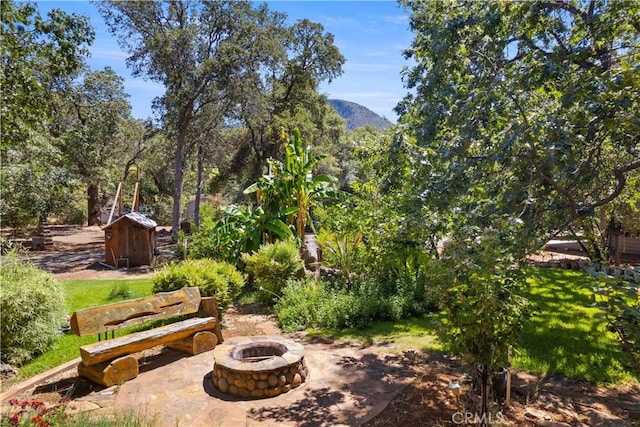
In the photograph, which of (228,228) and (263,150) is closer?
(228,228)

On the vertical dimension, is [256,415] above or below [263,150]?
below

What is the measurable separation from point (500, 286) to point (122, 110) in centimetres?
2237

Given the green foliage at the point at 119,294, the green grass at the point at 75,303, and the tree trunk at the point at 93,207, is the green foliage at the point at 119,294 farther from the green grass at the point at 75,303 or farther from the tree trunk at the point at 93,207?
the tree trunk at the point at 93,207

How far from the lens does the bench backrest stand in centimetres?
502

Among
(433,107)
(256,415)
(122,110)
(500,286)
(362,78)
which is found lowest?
(256,415)

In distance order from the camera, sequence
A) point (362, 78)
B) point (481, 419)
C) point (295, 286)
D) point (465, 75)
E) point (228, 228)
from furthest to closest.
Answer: point (228, 228) < point (362, 78) < point (295, 286) < point (465, 75) < point (481, 419)

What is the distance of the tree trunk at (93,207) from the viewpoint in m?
24.5

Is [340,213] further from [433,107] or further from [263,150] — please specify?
[263,150]

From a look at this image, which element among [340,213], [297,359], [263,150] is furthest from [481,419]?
[263,150]

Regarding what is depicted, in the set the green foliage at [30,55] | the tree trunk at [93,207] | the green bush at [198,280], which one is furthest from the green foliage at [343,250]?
the tree trunk at [93,207]

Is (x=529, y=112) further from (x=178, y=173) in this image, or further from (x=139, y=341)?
(x=178, y=173)

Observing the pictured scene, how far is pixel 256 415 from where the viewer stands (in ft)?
14.2

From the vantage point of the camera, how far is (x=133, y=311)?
5555mm

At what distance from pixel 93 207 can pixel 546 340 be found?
1054 inches
